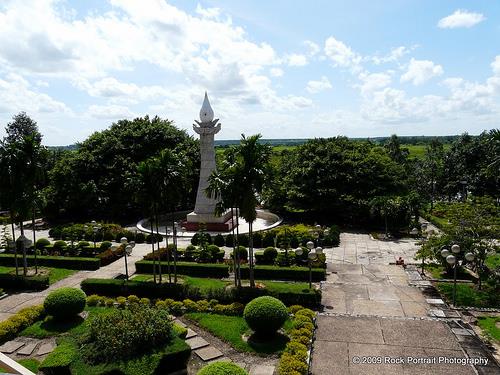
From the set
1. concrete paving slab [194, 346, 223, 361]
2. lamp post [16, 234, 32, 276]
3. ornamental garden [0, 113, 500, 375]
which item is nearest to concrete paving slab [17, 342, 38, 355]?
ornamental garden [0, 113, 500, 375]

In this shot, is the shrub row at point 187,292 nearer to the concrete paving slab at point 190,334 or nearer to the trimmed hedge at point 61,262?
the concrete paving slab at point 190,334

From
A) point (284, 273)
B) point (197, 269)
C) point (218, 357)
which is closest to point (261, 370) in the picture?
point (218, 357)

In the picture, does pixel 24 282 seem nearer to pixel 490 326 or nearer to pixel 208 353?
pixel 208 353

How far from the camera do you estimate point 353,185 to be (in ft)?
137

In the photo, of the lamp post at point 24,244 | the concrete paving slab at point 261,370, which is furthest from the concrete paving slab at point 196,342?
the lamp post at point 24,244

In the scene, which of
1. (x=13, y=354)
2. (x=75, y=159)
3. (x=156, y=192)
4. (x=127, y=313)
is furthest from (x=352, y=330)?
(x=75, y=159)

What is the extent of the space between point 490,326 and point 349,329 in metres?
5.99

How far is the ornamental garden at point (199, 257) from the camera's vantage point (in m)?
15.3

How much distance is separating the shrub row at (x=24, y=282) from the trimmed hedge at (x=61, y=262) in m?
3.74

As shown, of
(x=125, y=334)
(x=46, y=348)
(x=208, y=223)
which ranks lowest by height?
(x=46, y=348)

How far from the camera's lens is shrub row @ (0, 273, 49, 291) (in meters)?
23.8

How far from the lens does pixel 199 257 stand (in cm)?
2823

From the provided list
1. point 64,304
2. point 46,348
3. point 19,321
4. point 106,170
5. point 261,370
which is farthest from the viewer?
point 106,170

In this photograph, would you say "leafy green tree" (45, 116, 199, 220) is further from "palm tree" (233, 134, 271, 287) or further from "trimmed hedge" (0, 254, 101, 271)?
"palm tree" (233, 134, 271, 287)
